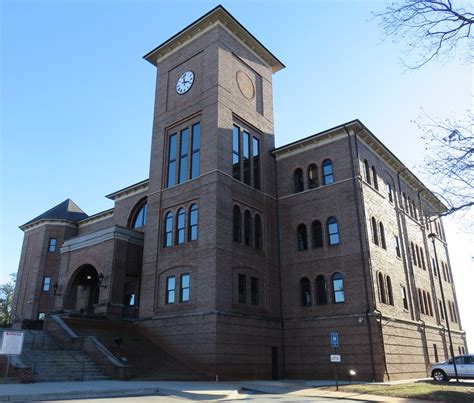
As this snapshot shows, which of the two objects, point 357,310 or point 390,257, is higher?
point 390,257

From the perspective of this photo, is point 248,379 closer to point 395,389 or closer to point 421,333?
point 395,389

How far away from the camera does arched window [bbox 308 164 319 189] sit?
3031cm

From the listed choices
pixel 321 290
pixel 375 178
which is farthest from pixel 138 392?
pixel 375 178

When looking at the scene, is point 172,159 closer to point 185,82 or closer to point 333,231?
point 185,82

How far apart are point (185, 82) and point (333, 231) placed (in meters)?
14.9

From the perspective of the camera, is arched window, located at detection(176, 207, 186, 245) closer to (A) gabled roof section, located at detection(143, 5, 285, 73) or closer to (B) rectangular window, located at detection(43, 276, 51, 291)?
(A) gabled roof section, located at detection(143, 5, 285, 73)

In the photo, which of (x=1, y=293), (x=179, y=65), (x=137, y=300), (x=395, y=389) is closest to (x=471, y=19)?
(x=395, y=389)

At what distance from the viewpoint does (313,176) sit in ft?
100

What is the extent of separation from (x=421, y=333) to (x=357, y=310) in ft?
29.0

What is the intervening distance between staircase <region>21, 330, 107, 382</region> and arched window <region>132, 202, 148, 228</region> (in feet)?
51.0

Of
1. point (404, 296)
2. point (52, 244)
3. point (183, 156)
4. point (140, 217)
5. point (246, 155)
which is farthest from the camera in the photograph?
point (52, 244)

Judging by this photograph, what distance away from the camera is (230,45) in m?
32.1

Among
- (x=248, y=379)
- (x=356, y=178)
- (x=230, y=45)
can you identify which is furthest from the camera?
(x=230, y=45)

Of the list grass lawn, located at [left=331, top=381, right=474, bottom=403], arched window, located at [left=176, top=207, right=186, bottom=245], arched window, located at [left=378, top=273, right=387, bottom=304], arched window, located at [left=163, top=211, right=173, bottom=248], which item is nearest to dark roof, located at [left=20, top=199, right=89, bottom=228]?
arched window, located at [left=163, top=211, right=173, bottom=248]
